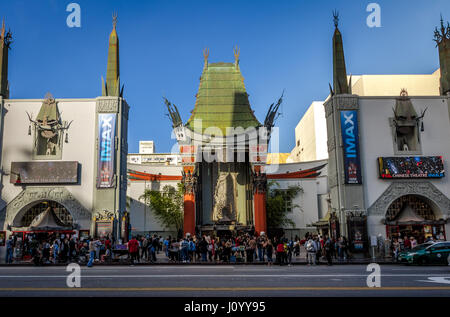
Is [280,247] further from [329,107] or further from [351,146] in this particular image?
[329,107]

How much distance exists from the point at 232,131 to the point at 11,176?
18.7 meters

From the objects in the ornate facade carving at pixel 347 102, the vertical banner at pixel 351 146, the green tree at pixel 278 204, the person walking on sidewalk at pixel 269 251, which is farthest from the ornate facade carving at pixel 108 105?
the green tree at pixel 278 204

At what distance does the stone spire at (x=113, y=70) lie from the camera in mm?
29281

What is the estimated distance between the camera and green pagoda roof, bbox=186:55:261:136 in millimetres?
40000

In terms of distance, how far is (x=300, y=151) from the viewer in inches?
3127

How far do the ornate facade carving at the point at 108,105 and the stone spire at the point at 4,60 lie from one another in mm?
6691

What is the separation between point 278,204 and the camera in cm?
4188

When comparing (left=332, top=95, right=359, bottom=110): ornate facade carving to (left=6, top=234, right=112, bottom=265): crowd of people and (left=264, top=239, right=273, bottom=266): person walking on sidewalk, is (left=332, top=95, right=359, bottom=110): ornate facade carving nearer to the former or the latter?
(left=264, top=239, right=273, bottom=266): person walking on sidewalk

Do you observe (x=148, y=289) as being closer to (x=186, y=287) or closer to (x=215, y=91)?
(x=186, y=287)

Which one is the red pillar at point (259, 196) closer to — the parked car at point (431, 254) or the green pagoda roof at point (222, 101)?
the green pagoda roof at point (222, 101)

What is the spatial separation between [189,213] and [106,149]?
10903 millimetres

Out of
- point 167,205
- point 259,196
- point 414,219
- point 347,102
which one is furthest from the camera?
point 167,205

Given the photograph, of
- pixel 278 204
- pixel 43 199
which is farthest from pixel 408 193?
pixel 43 199
